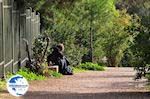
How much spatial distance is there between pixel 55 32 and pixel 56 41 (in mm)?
705

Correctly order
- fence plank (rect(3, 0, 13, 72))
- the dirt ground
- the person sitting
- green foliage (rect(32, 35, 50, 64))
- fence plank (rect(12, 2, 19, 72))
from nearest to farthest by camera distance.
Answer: the dirt ground
fence plank (rect(3, 0, 13, 72))
fence plank (rect(12, 2, 19, 72))
green foliage (rect(32, 35, 50, 64))
the person sitting

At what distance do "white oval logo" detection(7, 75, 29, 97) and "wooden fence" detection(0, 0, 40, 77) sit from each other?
9.37 meters

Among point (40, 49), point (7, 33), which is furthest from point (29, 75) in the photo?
point (40, 49)

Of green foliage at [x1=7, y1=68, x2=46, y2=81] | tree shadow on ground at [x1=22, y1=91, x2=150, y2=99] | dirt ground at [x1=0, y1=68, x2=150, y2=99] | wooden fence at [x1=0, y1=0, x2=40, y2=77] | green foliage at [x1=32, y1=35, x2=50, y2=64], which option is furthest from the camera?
green foliage at [x1=32, y1=35, x2=50, y2=64]

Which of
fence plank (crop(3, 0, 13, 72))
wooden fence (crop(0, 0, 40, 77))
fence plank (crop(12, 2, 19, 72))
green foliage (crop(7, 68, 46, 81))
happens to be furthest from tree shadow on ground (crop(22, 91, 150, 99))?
fence plank (crop(12, 2, 19, 72))

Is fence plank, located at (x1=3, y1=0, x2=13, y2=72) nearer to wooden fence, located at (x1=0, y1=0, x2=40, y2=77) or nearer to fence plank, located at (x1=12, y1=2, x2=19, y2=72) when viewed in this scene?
wooden fence, located at (x1=0, y1=0, x2=40, y2=77)

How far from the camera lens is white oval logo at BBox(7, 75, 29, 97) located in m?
6.71

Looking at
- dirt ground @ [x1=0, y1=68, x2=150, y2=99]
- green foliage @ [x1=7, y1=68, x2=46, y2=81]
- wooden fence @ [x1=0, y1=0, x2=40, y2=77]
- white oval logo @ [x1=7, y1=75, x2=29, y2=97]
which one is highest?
wooden fence @ [x1=0, y1=0, x2=40, y2=77]

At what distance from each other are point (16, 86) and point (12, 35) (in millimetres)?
11899

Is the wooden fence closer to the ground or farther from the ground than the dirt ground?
farther from the ground

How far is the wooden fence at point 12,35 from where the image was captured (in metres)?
16.4

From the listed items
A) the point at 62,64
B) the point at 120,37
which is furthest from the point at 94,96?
the point at 120,37

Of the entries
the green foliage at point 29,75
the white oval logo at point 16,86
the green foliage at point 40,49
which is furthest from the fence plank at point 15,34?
A: the white oval logo at point 16,86

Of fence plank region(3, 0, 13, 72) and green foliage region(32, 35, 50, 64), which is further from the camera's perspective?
green foliage region(32, 35, 50, 64)
